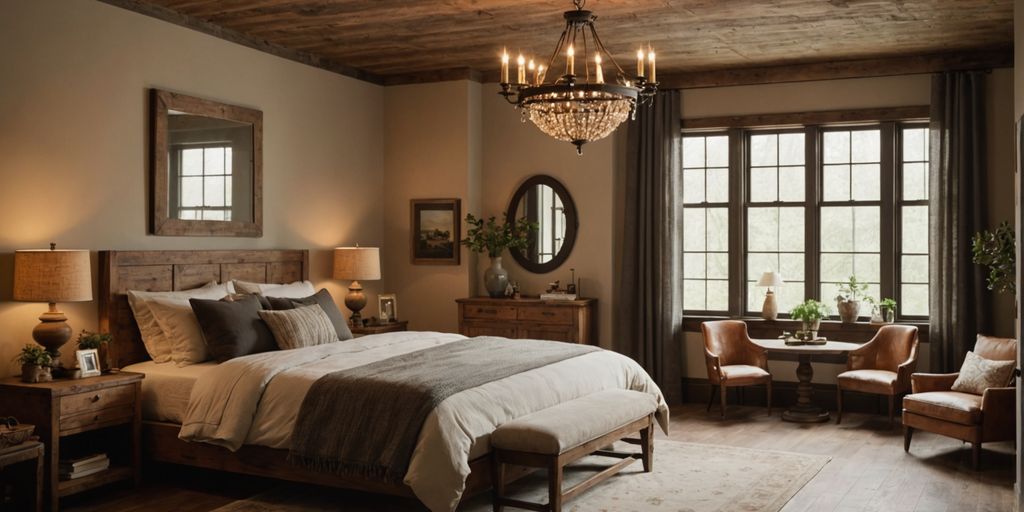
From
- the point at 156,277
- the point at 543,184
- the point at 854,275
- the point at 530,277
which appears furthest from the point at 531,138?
the point at 156,277

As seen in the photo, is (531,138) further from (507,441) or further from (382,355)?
(507,441)

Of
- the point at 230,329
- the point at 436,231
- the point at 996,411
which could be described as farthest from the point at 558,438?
the point at 436,231

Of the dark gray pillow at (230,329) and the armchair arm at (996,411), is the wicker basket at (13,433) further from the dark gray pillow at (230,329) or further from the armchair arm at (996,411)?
the armchair arm at (996,411)

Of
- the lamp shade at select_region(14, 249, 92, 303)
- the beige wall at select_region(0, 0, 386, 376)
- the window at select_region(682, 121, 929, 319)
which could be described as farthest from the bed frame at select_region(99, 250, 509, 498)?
the window at select_region(682, 121, 929, 319)

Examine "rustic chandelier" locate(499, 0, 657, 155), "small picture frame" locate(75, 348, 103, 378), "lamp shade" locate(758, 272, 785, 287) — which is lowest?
"small picture frame" locate(75, 348, 103, 378)

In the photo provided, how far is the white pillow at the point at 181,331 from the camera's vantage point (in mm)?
5699

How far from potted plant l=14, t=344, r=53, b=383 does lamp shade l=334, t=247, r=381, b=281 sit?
9.22 ft

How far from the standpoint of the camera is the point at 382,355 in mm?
5672

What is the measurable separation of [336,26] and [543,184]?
2.59 metres

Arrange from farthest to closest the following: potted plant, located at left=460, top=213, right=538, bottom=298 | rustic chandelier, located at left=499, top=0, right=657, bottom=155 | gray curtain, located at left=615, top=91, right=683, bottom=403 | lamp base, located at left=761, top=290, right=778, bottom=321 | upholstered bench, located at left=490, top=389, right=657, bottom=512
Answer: potted plant, located at left=460, top=213, right=538, bottom=298, gray curtain, located at left=615, top=91, right=683, bottom=403, lamp base, located at left=761, top=290, right=778, bottom=321, rustic chandelier, located at left=499, top=0, right=657, bottom=155, upholstered bench, located at left=490, top=389, right=657, bottom=512

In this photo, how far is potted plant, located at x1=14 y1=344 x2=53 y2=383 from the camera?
5.06 m

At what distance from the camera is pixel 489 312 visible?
8.25 m

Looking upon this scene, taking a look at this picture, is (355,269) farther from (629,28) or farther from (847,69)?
(847,69)

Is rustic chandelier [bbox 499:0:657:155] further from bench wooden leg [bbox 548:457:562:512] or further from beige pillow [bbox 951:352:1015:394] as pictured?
beige pillow [bbox 951:352:1015:394]
